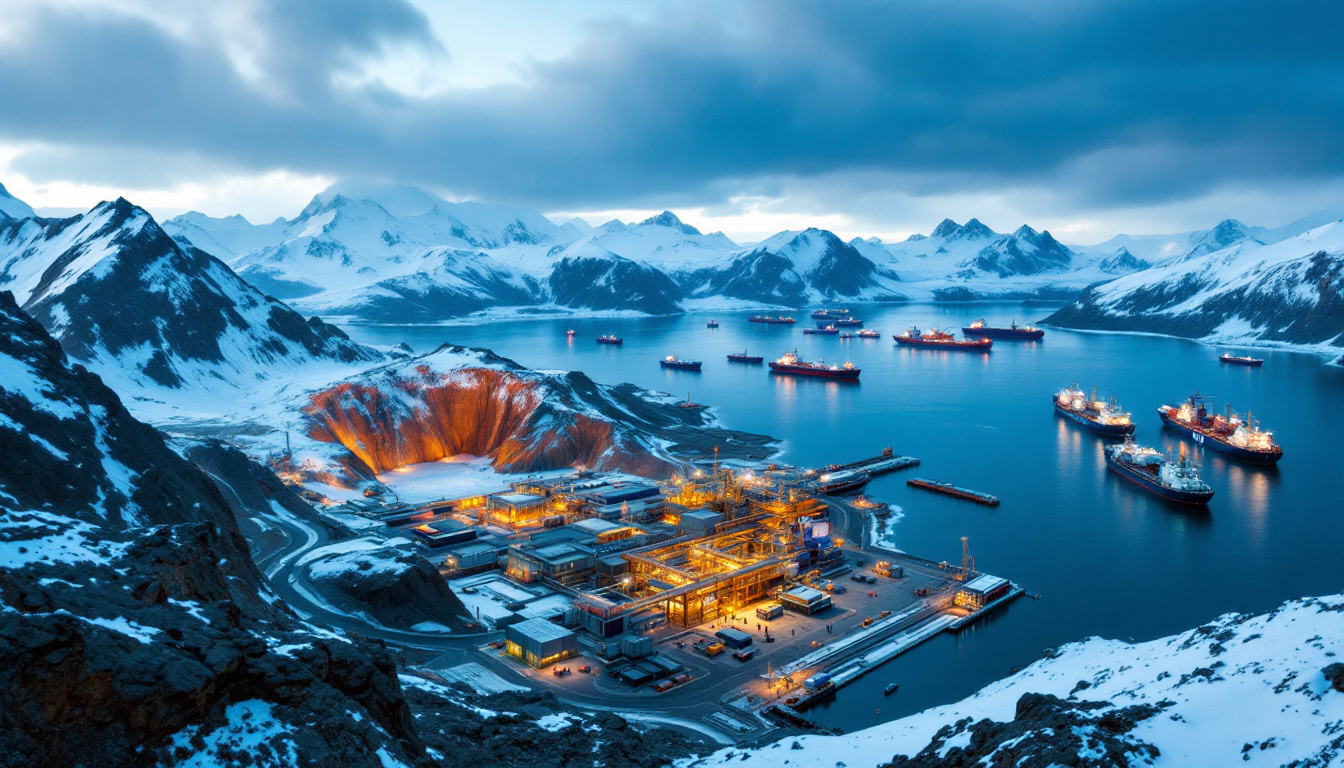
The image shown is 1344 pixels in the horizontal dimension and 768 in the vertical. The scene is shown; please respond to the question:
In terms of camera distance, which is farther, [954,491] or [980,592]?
[954,491]

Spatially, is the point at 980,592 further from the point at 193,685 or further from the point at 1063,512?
the point at 193,685

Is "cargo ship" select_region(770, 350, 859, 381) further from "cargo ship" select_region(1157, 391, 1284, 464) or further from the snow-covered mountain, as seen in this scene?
the snow-covered mountain

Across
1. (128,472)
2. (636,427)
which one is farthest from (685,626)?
(636,427)

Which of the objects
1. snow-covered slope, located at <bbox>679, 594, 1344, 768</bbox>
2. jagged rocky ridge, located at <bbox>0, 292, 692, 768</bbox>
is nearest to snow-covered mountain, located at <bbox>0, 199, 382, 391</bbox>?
jagged rocky ridge, located at <bbox>0, 292, 692, 768</bbox>

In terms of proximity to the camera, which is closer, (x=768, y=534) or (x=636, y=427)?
(x=768, y=534)

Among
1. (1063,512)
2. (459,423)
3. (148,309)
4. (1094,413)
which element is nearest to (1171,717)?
(1063,512)

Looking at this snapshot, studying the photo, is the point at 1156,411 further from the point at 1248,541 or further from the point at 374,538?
the point at 374,538
